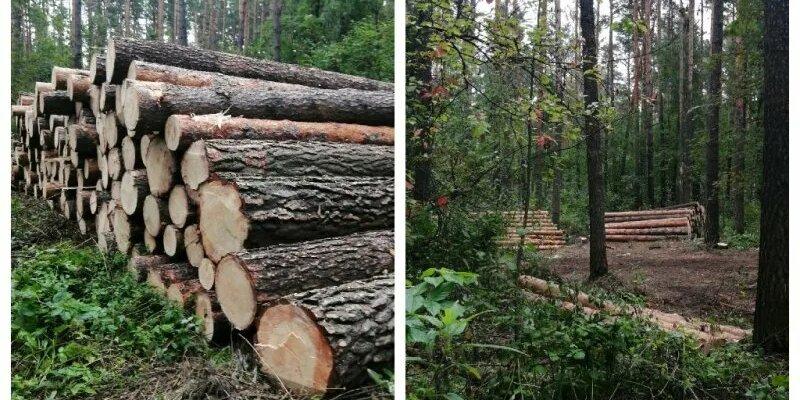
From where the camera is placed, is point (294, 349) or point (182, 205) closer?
point (294, 349)

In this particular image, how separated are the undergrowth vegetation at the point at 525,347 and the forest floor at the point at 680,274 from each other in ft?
0.23

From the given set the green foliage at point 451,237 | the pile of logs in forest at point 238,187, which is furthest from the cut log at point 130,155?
the green foliage at point 451,237

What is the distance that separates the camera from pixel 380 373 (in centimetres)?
190

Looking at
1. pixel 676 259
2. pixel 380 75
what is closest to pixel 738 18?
pixel 676 259

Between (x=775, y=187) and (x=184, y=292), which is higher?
(x=775, y=187)

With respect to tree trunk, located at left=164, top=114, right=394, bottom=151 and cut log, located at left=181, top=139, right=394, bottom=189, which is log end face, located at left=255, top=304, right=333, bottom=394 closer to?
cut log, located at left=181, top=139, right=394, bottom=189

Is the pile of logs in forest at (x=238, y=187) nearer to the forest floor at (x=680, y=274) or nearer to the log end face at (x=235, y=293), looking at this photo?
the log end face at (x=235, y=293)

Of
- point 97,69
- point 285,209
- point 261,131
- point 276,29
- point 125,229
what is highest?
point 276,29

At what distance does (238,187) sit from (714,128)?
174cm

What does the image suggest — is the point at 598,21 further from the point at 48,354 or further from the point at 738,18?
the point at 48,354

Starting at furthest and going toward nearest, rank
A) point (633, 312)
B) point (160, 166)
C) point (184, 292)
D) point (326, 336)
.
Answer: point (160, 166)
point (184, 292)
point (633, 312)
point (326, 336)

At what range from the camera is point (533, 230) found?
2.47m

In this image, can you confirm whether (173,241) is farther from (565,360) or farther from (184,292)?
(565,360)

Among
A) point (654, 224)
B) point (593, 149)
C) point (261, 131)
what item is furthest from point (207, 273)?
point (654, 224)
